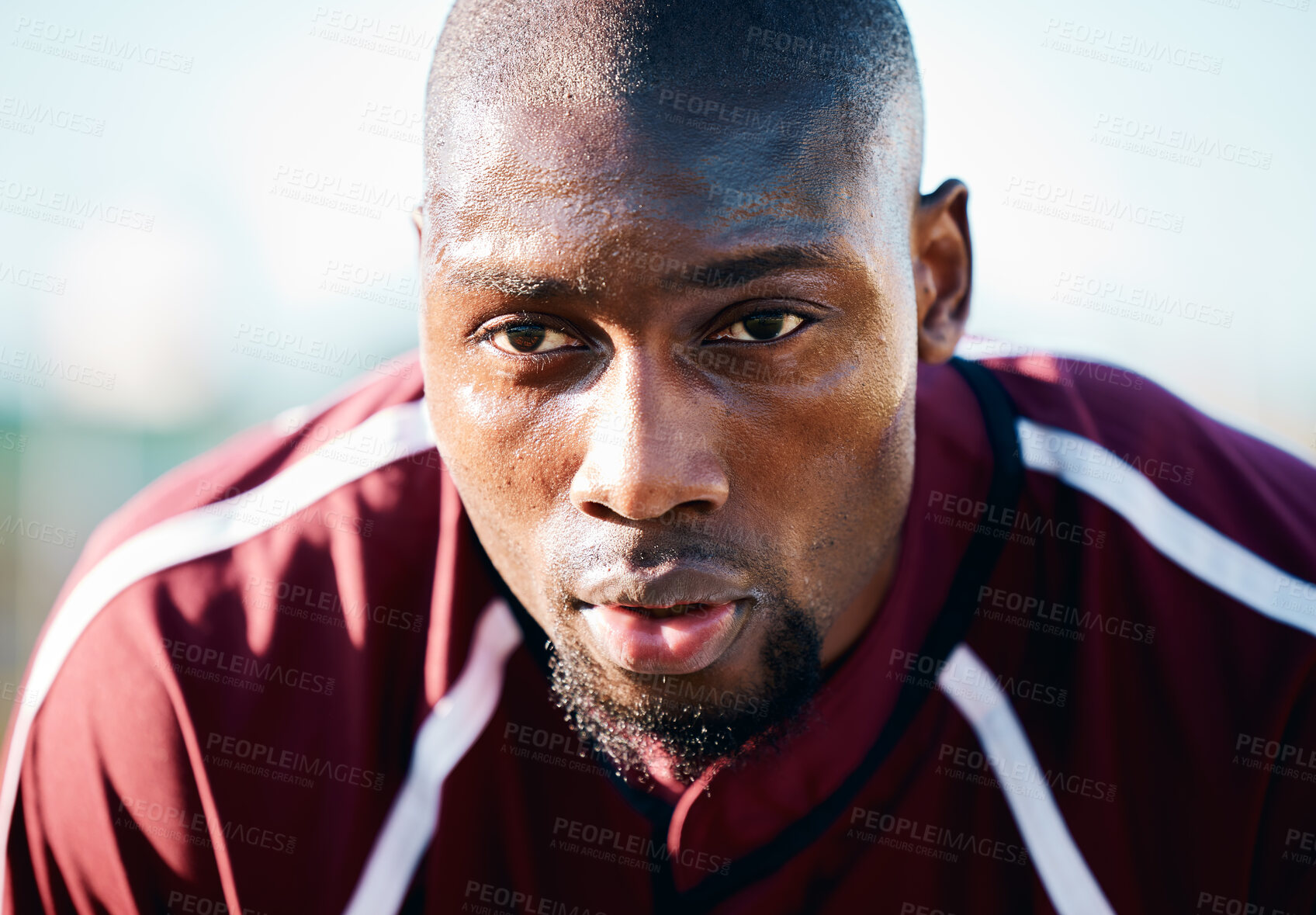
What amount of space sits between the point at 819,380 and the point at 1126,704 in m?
0.88

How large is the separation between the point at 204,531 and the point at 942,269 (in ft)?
5.12

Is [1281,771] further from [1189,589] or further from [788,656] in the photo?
[788,656]

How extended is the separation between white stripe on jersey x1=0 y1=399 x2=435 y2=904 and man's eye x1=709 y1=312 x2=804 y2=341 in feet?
2.58

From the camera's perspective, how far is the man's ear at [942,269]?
5.87ft

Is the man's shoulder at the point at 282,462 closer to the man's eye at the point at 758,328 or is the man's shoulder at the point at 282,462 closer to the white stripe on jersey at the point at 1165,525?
the man's eye at the point at 758,328

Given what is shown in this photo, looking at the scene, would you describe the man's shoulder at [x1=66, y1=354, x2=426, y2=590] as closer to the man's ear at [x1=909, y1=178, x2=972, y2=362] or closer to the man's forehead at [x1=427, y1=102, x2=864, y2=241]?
the man's forehead at [x1=427, y1=102, x2=864, y2=241]

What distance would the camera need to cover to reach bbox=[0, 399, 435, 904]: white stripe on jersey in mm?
1879

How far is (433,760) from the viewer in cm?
180

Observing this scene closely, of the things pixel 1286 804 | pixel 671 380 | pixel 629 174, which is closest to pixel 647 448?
pixel 671 380

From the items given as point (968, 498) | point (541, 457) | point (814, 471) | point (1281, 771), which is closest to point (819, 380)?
point (814, 471)

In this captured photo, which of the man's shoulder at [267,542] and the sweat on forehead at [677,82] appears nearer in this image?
the sweat on forehead at [677,82]

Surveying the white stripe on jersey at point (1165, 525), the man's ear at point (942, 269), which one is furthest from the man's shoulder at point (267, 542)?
the white stripe on jersey at point (1165, 525)

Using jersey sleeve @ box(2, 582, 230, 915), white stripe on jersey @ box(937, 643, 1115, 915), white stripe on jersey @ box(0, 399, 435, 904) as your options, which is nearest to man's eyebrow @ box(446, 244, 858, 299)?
white stripe on jersey @ box(0, 399, 435, 904)

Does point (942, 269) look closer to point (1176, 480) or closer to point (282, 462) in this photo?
point (1176, 480)
